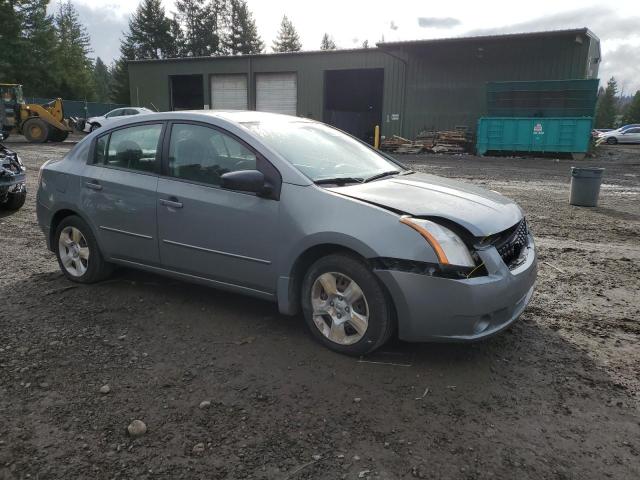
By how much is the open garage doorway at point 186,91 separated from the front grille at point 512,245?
33.2 meters

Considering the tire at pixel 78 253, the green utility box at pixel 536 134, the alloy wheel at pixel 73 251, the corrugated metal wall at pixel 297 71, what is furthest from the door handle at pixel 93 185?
the corrugated metal wall at pixel 297 71

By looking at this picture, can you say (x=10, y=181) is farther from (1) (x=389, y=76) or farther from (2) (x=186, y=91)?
(2) (x=186, y=91)

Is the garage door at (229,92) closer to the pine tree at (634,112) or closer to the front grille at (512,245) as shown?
the front grille at (512,245)

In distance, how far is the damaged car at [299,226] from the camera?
3168mm

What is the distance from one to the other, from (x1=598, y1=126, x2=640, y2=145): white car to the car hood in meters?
40.2

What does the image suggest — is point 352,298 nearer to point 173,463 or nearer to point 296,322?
point 296,322

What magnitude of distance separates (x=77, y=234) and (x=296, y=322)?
2300mm

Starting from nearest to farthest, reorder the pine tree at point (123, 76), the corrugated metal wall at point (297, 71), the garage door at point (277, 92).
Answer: the corrugated metal wall at point (297, 71), the garage door at point (277, 92), the pine tree at point (123, 76)

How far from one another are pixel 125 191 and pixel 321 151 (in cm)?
169

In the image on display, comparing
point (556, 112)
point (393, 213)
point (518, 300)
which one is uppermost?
point (556, 112)

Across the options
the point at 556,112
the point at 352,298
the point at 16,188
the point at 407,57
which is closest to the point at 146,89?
the point at 407,57

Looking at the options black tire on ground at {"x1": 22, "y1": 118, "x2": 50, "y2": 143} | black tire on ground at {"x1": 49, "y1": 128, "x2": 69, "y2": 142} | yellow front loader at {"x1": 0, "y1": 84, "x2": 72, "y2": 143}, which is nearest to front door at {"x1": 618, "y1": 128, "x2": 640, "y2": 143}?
yellow front loader at {"x1": 0, "y1": 84, "x2": 72, "y2": 143}

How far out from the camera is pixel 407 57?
26672 mm

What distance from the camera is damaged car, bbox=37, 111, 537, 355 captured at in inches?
125
